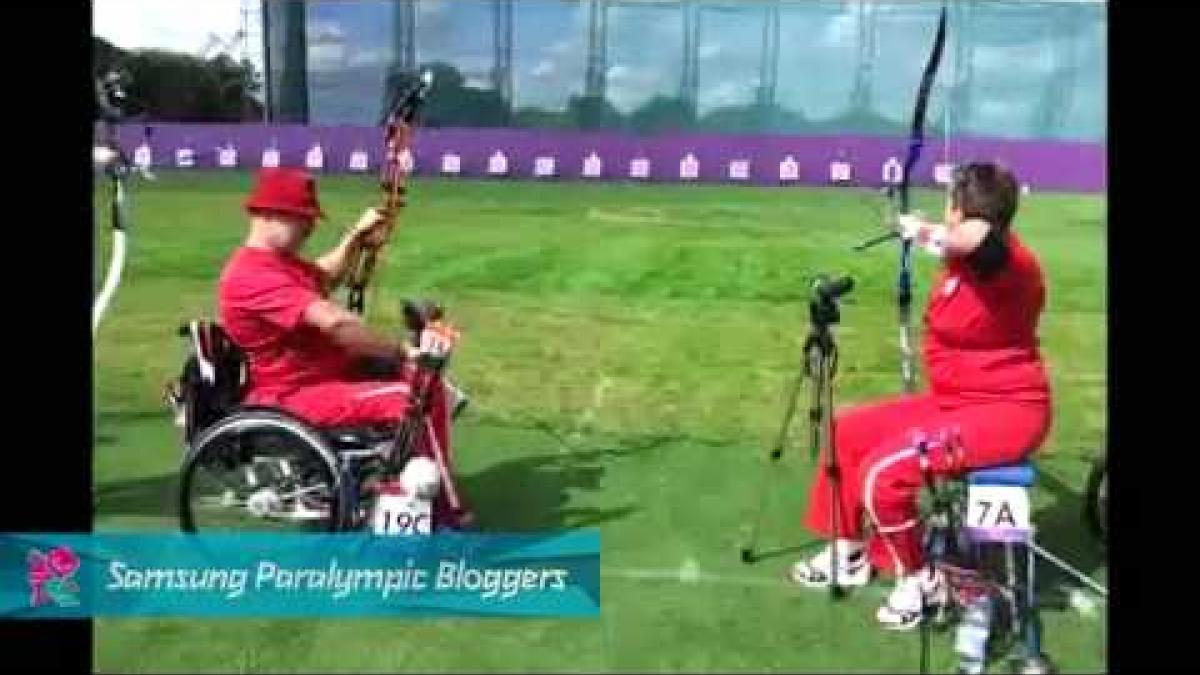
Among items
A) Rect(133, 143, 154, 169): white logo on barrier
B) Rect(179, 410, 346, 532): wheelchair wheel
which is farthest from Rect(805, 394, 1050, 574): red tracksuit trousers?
Rect(133, 143, 154, 169): white logo on barrier

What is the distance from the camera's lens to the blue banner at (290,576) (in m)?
3.79

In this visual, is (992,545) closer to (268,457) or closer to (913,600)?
(913,600)

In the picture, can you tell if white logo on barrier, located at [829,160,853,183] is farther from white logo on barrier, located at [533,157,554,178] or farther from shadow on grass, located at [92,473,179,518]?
shadow on grass, located at [92,473,179,518]

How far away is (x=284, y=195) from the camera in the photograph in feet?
13.1

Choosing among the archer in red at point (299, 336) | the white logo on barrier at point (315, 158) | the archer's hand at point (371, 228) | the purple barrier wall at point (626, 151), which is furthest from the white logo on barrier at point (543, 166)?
the archer in red at point (299, 336)

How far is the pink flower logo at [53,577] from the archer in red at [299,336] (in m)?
0.67

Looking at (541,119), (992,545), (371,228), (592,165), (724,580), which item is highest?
(541,119)

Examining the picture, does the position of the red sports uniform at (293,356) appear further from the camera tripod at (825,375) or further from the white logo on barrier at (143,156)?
the camera tripod at (825,375)

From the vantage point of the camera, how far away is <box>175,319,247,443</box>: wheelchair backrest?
402cm

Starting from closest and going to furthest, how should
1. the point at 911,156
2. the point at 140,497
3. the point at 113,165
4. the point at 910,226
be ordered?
the point at 910,226, the point at 911,156, the point at 113,165, the point at 140,497

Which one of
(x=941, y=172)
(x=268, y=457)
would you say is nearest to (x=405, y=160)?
(x=268, y=457)

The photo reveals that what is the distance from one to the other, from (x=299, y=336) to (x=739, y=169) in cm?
165

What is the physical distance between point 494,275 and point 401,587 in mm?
1621
